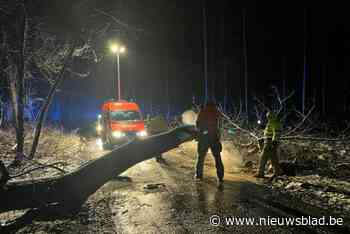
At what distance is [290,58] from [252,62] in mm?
6000

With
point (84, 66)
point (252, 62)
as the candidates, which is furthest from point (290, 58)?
point (84, 66)

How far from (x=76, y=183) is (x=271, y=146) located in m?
5.23

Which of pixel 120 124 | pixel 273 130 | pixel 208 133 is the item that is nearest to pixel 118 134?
pixel 120 124

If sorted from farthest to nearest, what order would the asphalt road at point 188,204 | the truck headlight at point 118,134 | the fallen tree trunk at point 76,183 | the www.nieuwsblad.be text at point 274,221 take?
the truck headlight at point 118,134
the fallen tree trunk at point 76,183
the www.nieuwsblad.be text at point 274,221
the asphalt road at point 188,204

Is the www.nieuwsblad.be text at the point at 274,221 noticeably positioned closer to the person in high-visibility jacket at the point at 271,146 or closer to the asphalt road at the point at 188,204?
the asphalt road at the point at 188,204

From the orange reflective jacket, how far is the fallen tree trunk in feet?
5.16

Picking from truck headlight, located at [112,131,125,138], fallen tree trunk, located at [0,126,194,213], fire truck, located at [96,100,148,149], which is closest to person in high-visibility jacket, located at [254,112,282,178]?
fallen tree trunk, located at [0,126,194,213]

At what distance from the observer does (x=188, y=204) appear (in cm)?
628

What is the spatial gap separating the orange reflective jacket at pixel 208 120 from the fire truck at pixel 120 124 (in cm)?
587

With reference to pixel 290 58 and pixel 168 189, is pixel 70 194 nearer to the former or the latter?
pixel 168 189

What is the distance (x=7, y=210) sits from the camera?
5.47 meters

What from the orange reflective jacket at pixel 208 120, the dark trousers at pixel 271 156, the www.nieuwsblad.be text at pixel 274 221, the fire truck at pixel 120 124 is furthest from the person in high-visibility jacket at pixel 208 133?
the fire truck at pixel 120 124

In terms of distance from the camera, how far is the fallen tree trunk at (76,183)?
5.61 metres

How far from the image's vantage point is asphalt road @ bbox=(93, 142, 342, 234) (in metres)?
5.08
